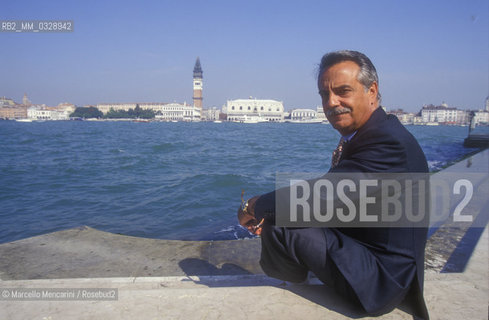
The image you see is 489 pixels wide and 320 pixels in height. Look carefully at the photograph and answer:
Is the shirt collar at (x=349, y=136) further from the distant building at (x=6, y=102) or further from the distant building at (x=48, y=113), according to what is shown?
the distant building at (x=6, y=102)

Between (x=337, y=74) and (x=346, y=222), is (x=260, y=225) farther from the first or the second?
(x=337, y=74)

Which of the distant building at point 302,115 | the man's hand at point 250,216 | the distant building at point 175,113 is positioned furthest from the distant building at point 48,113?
the man's hand at point 250,216

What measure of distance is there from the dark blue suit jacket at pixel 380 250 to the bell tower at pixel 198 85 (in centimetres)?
8886

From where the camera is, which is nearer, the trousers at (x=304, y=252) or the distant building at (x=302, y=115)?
the trousers at (x=304, y=252)


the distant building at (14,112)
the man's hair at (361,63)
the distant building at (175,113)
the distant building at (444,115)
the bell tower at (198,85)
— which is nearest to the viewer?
the man's hair at (361,63)

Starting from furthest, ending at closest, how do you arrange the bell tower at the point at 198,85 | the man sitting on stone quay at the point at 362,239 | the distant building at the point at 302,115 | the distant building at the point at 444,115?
the bell tower at the point at 198,85 → the distant building at the point at 302,115 → the distant building at the point at 444,115 → the man sitting on stone quay at the point at 362,239

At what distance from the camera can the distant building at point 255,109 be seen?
7856 cm

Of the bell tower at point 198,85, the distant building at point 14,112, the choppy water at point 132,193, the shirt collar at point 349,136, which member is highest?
the bell tower at point 198,85

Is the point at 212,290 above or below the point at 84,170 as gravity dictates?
above

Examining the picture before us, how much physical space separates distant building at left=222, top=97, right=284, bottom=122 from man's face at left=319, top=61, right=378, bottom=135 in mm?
77461

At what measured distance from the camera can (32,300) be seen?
96 cm

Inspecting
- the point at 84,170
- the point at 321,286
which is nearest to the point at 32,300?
the point at 321,286

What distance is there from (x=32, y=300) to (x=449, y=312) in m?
1.21

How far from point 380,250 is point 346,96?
0.44 m
